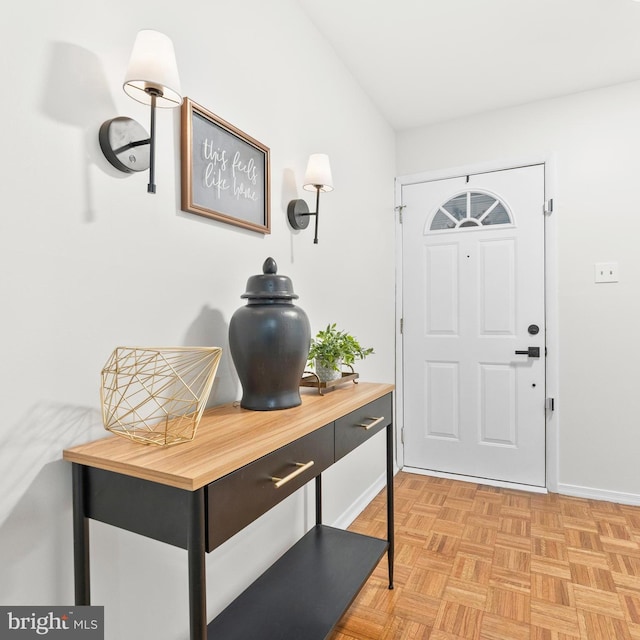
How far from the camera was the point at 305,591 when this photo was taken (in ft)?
4.79

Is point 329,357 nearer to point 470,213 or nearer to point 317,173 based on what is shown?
point 317,173

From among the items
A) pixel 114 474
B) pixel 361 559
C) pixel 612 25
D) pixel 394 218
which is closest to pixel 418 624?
pixel 361 559

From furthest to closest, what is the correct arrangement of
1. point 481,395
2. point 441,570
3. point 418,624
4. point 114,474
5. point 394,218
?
point 394,218
point 481,395
point 441,570
point 418,624
point 114,474

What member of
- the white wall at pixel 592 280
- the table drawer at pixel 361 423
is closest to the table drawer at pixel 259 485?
the table drawer at pixel 361 423

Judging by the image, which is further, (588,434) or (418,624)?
(588,434)

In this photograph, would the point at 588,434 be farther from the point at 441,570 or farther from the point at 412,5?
the point at 412,5

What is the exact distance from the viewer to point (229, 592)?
56.1 inches

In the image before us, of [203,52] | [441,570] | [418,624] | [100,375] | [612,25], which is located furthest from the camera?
[612,25]

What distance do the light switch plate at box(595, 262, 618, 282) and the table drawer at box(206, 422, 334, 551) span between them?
2.17 m

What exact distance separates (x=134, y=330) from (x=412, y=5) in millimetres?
1819

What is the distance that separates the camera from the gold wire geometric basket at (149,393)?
95 centimetres

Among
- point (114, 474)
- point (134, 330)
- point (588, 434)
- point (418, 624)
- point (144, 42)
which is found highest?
point (144, 42)

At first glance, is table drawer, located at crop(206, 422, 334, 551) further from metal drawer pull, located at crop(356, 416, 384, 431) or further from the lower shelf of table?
the lower shelf of table

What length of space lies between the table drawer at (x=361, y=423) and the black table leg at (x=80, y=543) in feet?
2.25
